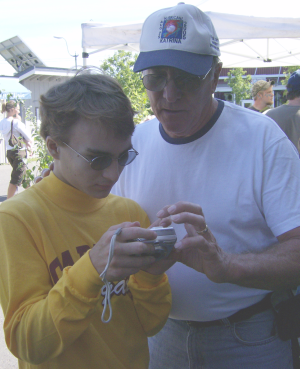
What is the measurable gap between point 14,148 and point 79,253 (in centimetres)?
770

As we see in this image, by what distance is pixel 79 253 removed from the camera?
4.74ft

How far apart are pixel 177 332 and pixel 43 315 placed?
3.29 ft

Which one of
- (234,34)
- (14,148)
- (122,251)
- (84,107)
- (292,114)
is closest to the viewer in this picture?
(122,251)

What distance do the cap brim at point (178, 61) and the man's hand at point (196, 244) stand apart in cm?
68

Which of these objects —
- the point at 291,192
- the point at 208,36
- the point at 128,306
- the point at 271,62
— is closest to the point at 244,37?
the point at 271,62

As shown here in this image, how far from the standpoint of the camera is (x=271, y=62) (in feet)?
28.1

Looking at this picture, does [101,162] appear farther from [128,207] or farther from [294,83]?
[294,83]

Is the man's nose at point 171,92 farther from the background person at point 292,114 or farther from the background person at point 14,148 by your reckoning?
the background person at point 14,148

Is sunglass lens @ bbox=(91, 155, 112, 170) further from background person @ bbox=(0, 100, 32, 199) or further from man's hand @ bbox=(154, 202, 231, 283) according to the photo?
background person @ bbox=(0, 100, 32, 199)

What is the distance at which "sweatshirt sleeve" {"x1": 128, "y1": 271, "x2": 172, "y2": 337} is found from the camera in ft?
5.05

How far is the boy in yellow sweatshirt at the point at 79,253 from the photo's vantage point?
1186 mm

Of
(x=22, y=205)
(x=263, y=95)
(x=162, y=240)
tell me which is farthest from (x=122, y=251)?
(x=263, y=95)

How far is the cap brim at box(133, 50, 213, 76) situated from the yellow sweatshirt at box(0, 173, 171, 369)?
665mm

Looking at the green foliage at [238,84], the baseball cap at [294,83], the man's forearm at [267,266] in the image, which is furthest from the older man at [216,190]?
the green foliage at [238,84]
